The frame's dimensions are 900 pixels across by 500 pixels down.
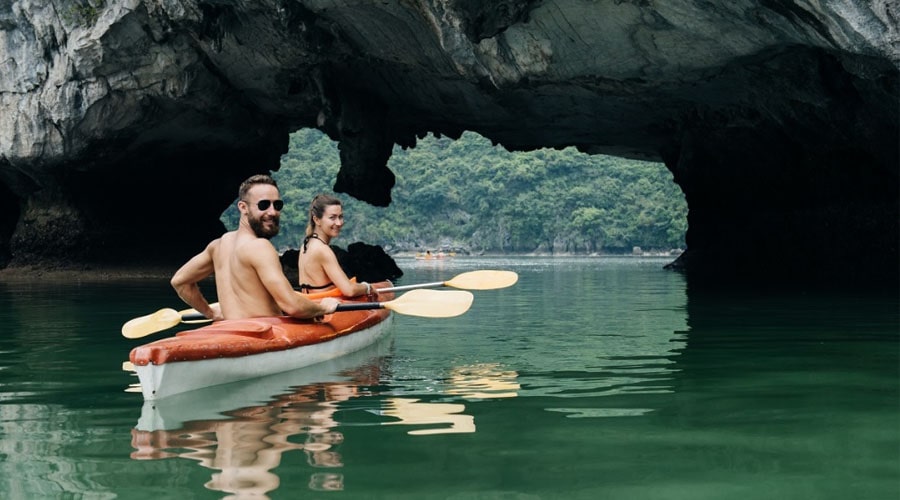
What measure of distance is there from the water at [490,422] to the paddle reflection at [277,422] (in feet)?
0.05

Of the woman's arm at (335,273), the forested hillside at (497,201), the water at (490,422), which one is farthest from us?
the forested hillside at (497,201)

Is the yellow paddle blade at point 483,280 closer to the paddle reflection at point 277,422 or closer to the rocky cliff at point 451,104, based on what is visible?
the paddle reflection at point 277,422

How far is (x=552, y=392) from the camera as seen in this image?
509 cm

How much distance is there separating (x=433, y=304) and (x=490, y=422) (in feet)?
7.96

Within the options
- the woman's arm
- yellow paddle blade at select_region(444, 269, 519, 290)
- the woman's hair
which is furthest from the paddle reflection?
yellow paddle blade at select_region(444, 269, 519, 290)

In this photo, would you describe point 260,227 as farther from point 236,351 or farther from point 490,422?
point 490,422

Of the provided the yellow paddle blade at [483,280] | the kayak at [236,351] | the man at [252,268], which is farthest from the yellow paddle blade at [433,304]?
the yellow paddle blade at [483,280]

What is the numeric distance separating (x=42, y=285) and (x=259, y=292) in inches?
517

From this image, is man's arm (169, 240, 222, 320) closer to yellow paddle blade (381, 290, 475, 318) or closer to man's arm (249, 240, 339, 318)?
man's arm (249, 240, 339, 318)

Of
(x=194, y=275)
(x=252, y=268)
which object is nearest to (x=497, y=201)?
(x=194, y=275)

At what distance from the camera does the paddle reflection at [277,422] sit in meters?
3.34

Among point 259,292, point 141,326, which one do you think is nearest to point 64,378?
point 141,326

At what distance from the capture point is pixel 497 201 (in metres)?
82.6

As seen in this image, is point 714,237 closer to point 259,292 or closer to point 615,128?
point 615,128
